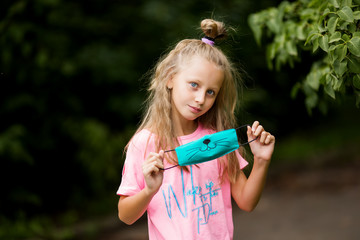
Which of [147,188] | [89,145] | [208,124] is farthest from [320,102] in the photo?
[89,145]

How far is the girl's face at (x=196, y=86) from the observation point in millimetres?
1807

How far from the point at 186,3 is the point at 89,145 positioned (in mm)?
2086

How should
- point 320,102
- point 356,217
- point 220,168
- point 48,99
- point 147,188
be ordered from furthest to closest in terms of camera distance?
point 356,217 → point 48,99 → point 320,102 → point 220,168 → point 147,188

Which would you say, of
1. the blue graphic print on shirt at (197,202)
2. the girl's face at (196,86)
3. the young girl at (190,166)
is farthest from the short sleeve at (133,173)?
the girl's face at (196,86)

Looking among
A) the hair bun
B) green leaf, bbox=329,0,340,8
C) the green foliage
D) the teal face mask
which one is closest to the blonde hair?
the hair bun

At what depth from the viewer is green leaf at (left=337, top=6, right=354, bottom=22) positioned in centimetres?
166

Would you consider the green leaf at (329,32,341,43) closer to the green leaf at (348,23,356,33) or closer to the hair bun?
the green leaf at (348,23,356,33)

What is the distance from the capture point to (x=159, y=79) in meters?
1.99

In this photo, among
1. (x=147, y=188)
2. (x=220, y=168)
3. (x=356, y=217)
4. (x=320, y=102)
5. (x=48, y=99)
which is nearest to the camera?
(x=147, y=188)

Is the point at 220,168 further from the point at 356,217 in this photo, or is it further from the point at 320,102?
the point at 356,217

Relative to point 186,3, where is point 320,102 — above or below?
below

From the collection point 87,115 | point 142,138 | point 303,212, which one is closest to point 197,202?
point 142,138

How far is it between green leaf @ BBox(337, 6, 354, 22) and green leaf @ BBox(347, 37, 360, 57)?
8 cm

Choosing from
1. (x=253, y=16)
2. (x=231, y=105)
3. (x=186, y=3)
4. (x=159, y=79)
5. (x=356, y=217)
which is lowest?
(x=356, y=217)
